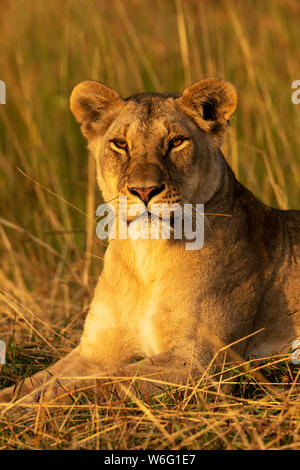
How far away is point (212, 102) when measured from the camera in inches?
162

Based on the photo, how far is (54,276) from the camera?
636 cm

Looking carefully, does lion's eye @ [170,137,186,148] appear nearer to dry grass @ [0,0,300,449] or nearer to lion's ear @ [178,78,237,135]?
lion's ear @ [178,78,237,135]

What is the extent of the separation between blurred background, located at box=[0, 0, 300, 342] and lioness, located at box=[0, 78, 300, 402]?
0.96 m

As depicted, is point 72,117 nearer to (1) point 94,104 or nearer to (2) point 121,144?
(1) point 94,104

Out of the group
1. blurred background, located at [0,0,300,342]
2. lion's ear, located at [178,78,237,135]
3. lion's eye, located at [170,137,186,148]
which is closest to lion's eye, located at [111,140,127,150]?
lion's eye, located at [170,137,186,148]

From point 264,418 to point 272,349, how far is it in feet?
3.21

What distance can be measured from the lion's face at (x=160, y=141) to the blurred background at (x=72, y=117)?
1.44 m

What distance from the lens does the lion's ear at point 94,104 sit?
4223 millimetres

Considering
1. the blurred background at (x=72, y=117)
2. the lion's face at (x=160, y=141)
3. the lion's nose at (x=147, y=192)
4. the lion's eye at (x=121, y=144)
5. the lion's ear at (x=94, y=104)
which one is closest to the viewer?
the lion's nose at (x=147, y=192)

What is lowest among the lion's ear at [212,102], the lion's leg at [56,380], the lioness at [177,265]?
the lion's leg at [56,380]

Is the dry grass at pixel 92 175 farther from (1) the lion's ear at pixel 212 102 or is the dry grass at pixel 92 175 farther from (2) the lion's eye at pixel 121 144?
(1) the lion's ear at pixel 212 102

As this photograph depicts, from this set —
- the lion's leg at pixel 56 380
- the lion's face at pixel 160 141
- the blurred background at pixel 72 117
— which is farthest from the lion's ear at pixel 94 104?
the blurred background at pixel 72 117

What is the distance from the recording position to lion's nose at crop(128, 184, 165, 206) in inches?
140

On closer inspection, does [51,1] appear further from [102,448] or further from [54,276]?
[102,448]
